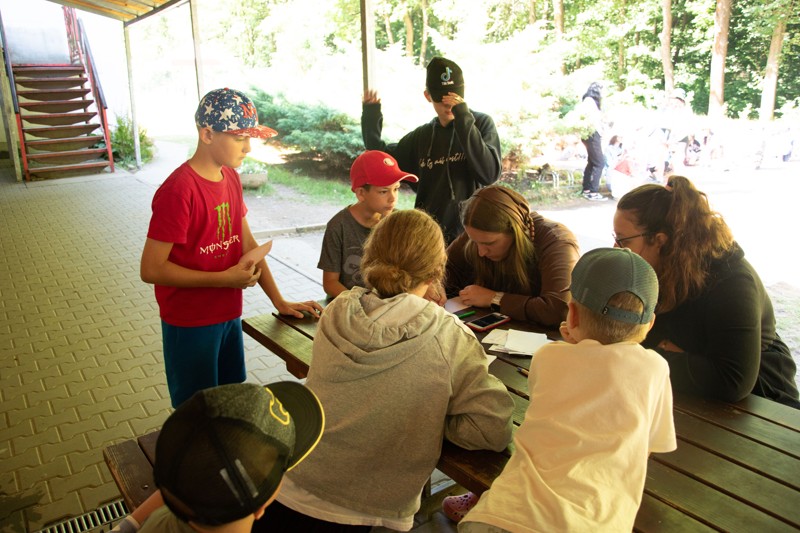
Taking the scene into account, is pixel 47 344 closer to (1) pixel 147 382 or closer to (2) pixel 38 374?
(2) pixel 38 374

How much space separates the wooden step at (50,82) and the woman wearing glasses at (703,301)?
1424 centimetres

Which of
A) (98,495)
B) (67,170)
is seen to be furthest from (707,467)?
(67,170)

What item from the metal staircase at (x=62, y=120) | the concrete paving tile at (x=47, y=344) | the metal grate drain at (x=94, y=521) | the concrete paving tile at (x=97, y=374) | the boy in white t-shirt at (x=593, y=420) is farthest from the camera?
the metal staircase at (x=62, y=120)

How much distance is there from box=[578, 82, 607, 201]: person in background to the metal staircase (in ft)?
34.2

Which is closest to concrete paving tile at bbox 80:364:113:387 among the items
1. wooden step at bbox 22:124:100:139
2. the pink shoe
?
the pink shoe

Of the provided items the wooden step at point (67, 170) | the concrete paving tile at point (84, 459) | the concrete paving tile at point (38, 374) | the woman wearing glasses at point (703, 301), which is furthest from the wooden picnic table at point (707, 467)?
the wooden step at point (67, 170)

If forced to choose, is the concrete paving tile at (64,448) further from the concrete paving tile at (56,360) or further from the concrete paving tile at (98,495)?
the concrete paving tile at (56,360)

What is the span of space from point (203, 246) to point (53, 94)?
12931 mm

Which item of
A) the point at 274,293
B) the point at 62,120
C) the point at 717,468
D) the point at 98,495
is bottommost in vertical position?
the point at 98,495

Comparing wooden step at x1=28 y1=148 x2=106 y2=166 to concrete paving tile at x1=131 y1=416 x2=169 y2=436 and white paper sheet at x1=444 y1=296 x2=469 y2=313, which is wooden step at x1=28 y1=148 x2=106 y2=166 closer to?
concrete paving tile at x1=131 y1=416 x2=169 y2=436

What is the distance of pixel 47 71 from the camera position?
13641 millimetres

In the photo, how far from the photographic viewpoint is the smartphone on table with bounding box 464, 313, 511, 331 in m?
2.46

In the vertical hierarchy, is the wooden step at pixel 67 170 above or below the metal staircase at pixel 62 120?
below

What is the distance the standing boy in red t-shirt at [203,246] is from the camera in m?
2.31
